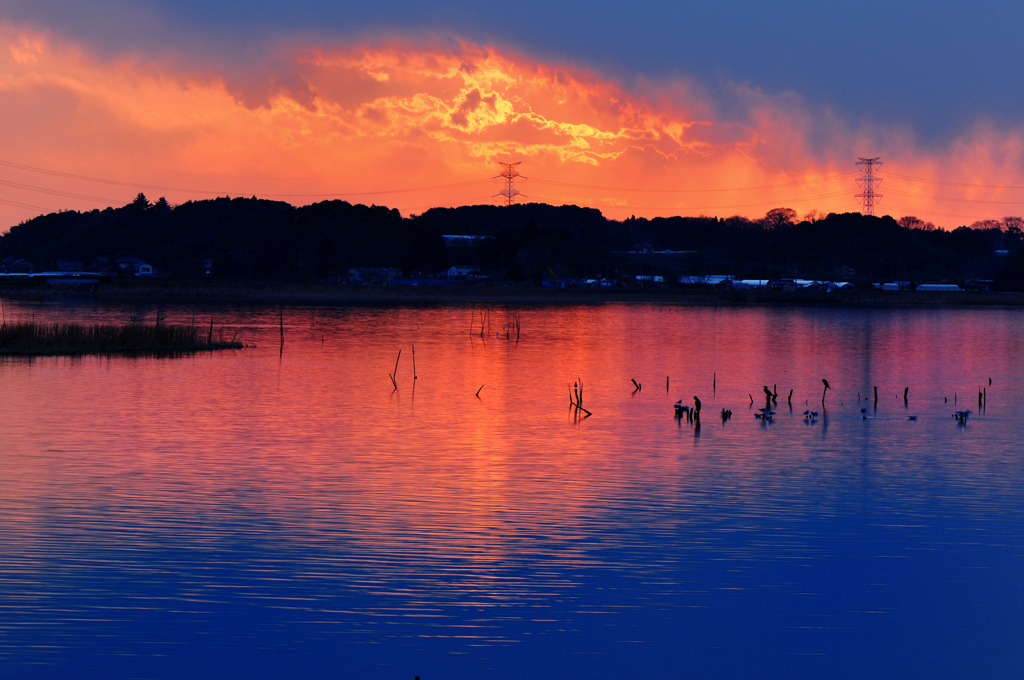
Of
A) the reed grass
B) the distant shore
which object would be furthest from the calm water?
the distant shore

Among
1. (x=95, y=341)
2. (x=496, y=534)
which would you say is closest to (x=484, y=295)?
(x=95, y=341)

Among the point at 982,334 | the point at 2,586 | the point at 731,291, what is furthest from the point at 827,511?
the point at 731,291

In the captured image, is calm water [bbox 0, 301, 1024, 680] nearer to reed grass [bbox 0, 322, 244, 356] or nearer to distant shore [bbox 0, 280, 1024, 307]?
reed grass [bbox 0, 322, 244, 356]

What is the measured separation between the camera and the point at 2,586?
13312 millimetres

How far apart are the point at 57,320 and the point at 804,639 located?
8020cm

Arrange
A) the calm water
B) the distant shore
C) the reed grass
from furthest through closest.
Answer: the distant shore
the reed grass
the calm water

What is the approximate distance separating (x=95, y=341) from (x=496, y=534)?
39462 millimetres

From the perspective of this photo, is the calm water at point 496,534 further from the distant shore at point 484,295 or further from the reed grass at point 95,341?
the distant shore at point 484,295

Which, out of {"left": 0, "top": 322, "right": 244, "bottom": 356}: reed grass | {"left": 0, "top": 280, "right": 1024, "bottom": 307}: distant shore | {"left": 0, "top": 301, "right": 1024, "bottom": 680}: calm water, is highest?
{"left": 0, "top": 280, "right": 1024, "bottom": 307}: distant shore

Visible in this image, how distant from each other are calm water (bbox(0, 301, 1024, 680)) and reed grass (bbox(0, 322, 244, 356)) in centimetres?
878

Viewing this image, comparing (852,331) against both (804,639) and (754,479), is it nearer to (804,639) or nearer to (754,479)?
(754,479)

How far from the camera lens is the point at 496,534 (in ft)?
55.2

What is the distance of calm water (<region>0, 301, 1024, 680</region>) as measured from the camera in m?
11.8

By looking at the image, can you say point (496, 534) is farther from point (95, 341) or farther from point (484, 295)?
point (484, 295)
